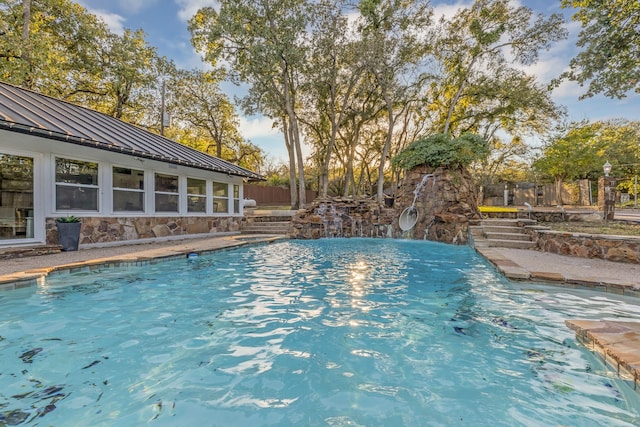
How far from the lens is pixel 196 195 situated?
431 inches

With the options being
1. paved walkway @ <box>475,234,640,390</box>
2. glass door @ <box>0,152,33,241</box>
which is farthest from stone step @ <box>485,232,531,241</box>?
glass door @ <box>0,152,33,241</box>

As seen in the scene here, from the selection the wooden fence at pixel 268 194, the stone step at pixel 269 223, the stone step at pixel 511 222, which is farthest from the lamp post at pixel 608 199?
the wooden fence at pixel 268 194

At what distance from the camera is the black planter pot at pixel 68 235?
22.6ft

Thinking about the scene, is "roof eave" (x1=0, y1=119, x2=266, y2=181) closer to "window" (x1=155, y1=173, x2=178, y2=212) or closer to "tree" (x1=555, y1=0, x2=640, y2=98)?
"window" (x1=155, y1=173, x2=178, y2=212)

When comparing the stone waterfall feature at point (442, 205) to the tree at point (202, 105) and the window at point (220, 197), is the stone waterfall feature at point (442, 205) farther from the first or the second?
the tree at point (202, 105)

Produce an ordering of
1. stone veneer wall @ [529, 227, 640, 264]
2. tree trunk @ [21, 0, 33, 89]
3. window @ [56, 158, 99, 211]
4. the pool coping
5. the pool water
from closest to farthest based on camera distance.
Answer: the pool water
the pool coping
stone veneer wall @ [529, 227, 640, 264]
window @ [56, 158, 99, 211]
tree trunk @ [21, 0, 33, 89]

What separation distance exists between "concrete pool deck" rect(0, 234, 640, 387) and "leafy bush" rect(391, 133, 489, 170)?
3896 mm

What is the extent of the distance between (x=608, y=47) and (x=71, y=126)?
13353mm

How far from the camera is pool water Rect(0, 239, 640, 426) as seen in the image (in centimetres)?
192

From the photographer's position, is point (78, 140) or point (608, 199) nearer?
point (78, 140)

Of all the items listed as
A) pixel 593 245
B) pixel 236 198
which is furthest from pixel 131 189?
pixel 593 245

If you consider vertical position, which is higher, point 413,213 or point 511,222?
point 413,213

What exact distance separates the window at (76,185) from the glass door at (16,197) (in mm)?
542

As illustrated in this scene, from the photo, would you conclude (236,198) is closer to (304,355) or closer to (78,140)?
(78,140)
